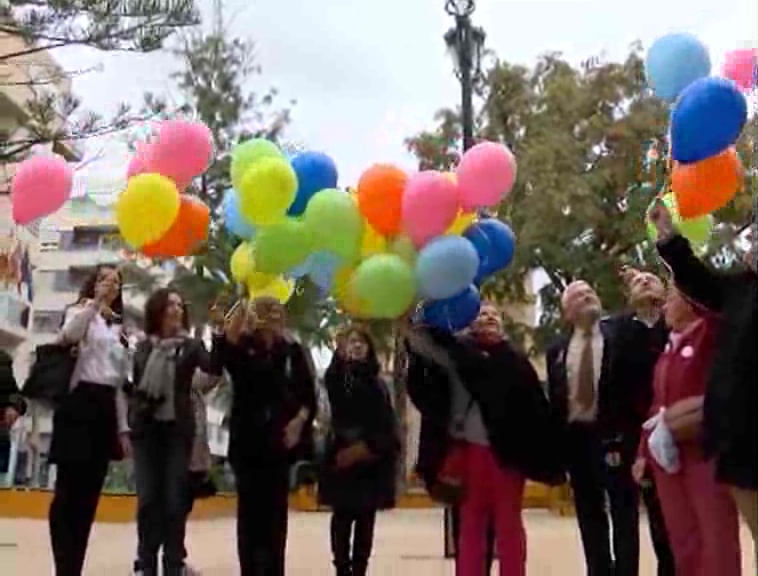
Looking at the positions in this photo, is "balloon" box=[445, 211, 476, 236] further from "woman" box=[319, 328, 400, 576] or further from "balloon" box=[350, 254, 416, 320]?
"woman" box=[319, 328, 400, 576]

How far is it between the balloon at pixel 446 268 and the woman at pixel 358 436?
50 cm

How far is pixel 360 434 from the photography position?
637cm

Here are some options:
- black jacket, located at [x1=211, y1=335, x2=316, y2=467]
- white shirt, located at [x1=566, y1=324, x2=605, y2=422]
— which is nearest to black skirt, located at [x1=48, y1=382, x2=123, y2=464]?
black jacket, located at [x1=211, y1=335, x2=316, y2=467]

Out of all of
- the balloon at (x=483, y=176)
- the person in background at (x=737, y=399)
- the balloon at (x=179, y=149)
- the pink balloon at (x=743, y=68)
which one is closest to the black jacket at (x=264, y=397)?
the balloon at (x=483, y=176)

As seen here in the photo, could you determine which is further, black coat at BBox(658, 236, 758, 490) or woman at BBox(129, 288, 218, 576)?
woman at BBox(129, 288, 218, 576)

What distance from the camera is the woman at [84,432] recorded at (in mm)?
5988

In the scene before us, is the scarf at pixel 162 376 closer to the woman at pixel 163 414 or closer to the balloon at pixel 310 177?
the woman at pixel 163 414

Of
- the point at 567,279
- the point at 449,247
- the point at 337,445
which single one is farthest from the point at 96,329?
the point at 567,279

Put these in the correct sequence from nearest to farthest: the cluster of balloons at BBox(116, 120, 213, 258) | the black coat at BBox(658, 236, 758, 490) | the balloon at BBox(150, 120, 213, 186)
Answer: the black coat at BBox(658, 236, 758, 490)
the cluster of balloons at BBox(116, 120, 213, 258)
the balloon at BBox(150, 120, 213, 186)

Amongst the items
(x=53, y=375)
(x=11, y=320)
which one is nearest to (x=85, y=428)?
(x=53, y=375)

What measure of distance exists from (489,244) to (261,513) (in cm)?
197

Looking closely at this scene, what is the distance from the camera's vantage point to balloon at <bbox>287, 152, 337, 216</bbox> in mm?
7043

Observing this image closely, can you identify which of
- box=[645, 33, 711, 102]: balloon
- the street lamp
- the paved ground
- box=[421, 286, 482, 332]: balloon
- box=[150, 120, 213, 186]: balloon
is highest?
the street lamp

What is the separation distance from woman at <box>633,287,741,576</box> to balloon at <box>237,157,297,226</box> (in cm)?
232
